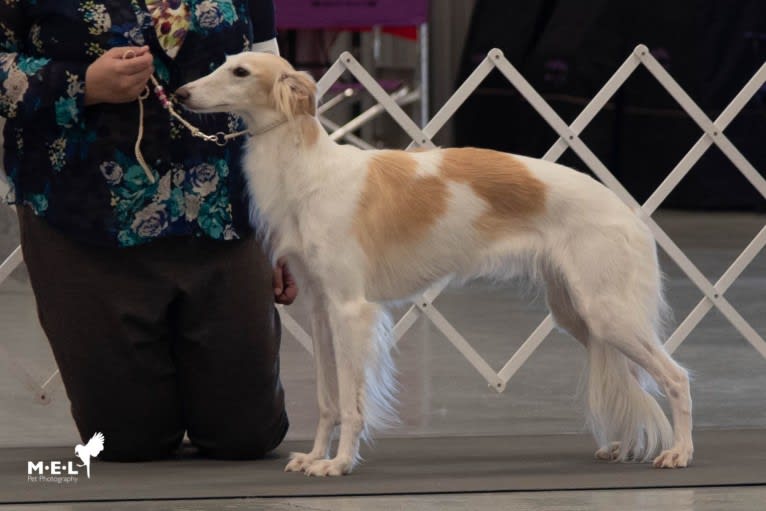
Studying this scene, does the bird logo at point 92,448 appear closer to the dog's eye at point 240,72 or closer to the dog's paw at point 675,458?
the dog's eye at point 240,72

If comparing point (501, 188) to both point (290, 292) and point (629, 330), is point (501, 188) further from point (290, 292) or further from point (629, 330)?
point (290, 292)

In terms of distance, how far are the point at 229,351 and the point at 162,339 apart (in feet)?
0.42

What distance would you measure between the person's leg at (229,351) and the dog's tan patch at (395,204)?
288mm

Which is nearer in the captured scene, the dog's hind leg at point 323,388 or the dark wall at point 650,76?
the dog's hind leg at point 323,388

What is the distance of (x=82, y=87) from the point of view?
2709 mm

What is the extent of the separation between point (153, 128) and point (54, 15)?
0.26 metres

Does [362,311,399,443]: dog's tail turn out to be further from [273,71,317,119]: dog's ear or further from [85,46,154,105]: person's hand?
[85,46,154,105]: person's hand

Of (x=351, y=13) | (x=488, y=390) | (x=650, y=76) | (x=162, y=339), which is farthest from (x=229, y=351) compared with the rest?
(x=650, y=76)

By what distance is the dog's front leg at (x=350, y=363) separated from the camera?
8.90 feet

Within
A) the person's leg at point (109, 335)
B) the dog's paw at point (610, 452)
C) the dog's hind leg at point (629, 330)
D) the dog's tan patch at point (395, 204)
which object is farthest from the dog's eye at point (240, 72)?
the dog's paw at point (610, 452)

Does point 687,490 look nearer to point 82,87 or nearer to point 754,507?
point 754,507

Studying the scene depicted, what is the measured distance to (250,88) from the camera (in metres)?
2.65

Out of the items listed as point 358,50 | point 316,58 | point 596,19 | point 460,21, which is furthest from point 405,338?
point 460,21

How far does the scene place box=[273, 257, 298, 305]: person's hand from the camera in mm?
3006
